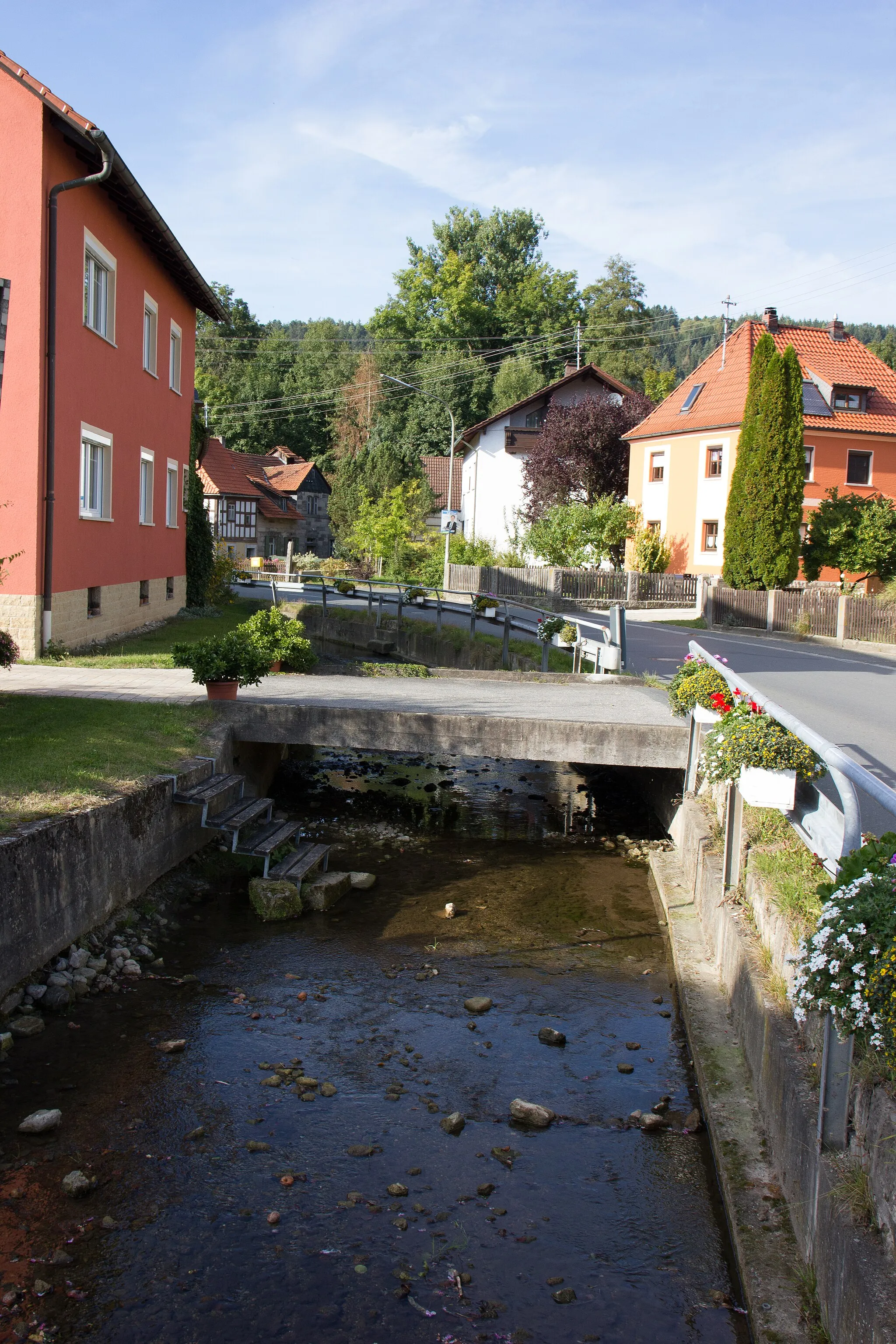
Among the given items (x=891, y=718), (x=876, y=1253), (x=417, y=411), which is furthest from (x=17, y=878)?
(x=417, y=411)

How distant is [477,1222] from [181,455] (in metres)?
22.1

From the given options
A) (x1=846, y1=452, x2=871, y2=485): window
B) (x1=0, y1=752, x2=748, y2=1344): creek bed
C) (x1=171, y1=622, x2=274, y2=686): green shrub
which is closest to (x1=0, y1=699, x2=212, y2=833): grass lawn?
(x1=171, y1=622, x2=274, y2=686): green shrub

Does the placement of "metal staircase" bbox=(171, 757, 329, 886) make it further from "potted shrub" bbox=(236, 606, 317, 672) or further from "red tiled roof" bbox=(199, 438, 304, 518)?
"red tiled roof" bbox=(199, 438, 304, 518)

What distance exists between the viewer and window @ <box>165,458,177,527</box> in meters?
23.5

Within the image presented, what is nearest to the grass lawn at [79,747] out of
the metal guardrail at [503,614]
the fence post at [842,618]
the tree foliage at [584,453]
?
the metal guardrail at [503,614]

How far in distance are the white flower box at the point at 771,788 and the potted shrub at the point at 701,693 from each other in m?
2.26

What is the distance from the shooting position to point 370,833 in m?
11.7

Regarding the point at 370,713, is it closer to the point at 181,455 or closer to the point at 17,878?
the point at 17,878

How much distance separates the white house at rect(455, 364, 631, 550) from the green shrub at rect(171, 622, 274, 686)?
127 feet

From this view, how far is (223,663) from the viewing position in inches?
446

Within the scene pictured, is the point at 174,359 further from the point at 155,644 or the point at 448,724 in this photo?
the point at 448,724

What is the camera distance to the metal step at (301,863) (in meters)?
9.42

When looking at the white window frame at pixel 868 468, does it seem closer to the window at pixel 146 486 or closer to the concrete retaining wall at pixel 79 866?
the window at pixel 146 486

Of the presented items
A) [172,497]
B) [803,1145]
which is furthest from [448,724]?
[172,497]
